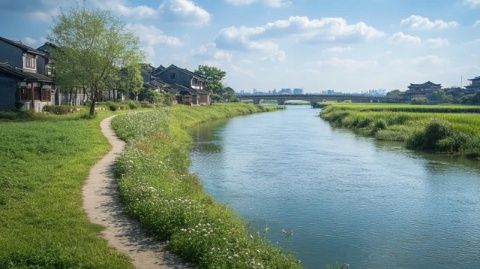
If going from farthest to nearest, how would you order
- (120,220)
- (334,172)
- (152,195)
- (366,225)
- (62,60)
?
(62,60), (334,172), (366,225), (152,195), (120,220)

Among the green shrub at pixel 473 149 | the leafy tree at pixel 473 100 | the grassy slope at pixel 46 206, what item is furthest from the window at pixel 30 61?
the leafy tree at pixel 473 100

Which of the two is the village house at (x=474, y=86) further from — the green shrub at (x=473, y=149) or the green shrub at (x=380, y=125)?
the green shrub at (x=473, y=149)

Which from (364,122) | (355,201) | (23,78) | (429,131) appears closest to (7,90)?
(23,78)

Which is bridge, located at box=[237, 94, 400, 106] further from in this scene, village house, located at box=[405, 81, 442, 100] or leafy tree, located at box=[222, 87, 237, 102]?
leafy tree, located at box=[222, 87, 237, 102]

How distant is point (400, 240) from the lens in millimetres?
14891

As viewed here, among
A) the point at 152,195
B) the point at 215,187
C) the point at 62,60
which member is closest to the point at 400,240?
the point at 152,195

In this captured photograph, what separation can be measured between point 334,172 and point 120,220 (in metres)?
15.7

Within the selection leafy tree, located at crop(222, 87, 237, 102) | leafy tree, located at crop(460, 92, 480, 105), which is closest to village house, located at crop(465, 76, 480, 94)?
leafy tree, located at crop(460, 92, 480, 105)

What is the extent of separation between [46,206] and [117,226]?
2.63 m

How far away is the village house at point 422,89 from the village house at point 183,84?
234 feet

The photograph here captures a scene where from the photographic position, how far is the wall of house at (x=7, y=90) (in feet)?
135

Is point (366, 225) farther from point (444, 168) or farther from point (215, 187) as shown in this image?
point (444, 168)

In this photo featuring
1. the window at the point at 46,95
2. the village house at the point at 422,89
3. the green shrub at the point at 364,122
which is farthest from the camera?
the village house at the point at 422,89

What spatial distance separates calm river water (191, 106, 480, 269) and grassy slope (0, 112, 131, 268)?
5570mm
